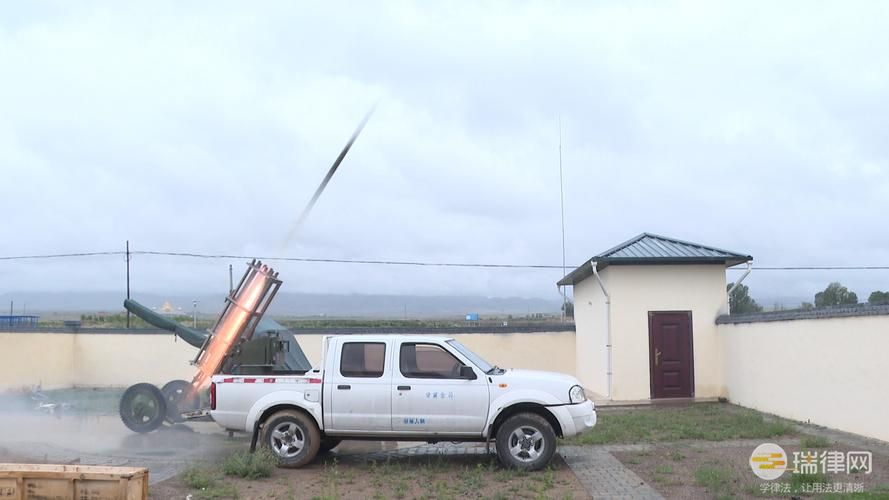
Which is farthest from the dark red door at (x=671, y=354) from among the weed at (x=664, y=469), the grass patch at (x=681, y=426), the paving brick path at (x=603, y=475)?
the weed at (x=664, y=469)

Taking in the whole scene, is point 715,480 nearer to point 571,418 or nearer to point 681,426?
point 571,418

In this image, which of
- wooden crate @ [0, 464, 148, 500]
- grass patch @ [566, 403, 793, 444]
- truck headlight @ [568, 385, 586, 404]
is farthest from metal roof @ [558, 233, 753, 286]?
wooden crate @ [0, 464, 148, 500]

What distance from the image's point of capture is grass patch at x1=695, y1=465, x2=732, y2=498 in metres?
8.25

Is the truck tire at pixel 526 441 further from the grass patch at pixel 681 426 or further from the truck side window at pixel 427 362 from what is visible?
the grass patch at pixel 681 426

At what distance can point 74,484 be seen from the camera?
720 cm

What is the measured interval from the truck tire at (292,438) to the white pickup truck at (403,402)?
12 millimetres

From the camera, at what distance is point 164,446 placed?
12.2 metres

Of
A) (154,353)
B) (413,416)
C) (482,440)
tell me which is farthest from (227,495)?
(154,353)

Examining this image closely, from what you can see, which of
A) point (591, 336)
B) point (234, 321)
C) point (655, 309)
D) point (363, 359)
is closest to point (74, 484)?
point (363, 359)

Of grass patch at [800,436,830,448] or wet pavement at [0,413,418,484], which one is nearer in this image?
wet pavement at [0,413,418,484]

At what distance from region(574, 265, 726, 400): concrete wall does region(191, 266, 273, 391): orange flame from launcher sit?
8.19 meters

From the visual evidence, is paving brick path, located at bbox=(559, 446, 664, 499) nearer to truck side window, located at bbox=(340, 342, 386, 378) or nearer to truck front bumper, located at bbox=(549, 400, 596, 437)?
truck front bumper, located at bbox=(549, 400, 596, 437)

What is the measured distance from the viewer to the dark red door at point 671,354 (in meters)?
17.2

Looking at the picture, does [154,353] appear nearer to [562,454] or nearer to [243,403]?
[243,403]
